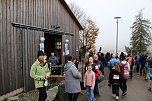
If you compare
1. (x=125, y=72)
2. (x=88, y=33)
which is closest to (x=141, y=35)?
(x=88, y=33)

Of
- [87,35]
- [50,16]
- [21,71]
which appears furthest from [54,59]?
[87,35]

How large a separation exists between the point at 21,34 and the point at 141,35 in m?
41.2

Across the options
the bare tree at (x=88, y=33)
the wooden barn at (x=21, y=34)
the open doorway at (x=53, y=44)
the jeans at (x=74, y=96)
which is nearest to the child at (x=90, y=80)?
the jeans at (x=74, y=96)

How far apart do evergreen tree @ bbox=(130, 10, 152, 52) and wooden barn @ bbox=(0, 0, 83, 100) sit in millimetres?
35681

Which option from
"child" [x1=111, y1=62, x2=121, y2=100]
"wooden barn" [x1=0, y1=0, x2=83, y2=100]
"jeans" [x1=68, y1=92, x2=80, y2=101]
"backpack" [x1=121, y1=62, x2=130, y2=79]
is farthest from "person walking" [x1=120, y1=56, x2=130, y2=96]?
"wooden barn" [x1=0, y1=0, x2=83, y2=100]

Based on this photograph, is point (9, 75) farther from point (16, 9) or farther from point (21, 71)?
point (16, 9)

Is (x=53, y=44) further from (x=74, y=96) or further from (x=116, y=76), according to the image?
(x=74, y=96)

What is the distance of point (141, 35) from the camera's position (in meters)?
49.8

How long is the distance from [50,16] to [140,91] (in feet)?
23.5

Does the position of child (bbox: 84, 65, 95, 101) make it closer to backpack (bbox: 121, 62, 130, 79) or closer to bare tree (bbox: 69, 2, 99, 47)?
backpack (bbox: 121, 62, 130, 79)

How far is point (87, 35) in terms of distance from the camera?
51.5 meters

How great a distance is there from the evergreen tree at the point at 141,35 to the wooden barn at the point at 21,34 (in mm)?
35681

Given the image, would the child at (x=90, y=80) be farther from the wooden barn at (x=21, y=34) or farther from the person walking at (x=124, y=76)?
the wooden barn at (x=21, y=34)

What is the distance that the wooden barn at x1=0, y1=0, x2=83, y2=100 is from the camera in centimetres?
1043
